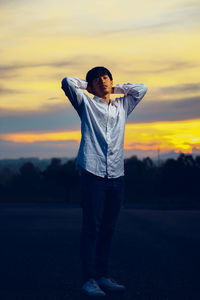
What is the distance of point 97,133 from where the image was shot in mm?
4438

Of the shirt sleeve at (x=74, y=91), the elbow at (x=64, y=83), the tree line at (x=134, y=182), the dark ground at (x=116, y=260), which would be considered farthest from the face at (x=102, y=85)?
the tree line at (x=134, y=182)

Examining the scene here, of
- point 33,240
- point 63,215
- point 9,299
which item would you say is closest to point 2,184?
point 63,215

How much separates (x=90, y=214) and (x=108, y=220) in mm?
244

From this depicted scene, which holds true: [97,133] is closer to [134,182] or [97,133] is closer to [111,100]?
[111,100]

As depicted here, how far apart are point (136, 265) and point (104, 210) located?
123cm

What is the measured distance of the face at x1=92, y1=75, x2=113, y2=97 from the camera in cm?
454

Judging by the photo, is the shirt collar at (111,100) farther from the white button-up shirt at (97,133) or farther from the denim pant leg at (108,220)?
the denim pant leg at (108,220)

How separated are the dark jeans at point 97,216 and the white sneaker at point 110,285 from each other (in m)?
0.08

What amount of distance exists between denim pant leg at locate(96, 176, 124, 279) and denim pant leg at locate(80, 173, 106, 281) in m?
0.11

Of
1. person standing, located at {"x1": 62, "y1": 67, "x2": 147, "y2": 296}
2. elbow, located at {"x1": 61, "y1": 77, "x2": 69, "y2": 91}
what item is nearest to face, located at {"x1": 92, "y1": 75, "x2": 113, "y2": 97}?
person standing, located at {"x1": 62, "y1": 67, "x2": 147, "y2": 296}

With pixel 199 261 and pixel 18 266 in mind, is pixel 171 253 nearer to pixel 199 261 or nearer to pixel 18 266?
pixel 199 261

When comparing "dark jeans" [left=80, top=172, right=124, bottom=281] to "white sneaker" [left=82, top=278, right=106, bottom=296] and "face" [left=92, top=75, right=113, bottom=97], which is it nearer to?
"white sneaker" [left=82, top=278, right=106, bottom=296]

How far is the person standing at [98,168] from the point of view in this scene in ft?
14.3

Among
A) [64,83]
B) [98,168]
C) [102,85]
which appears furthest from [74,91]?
[98,168]
